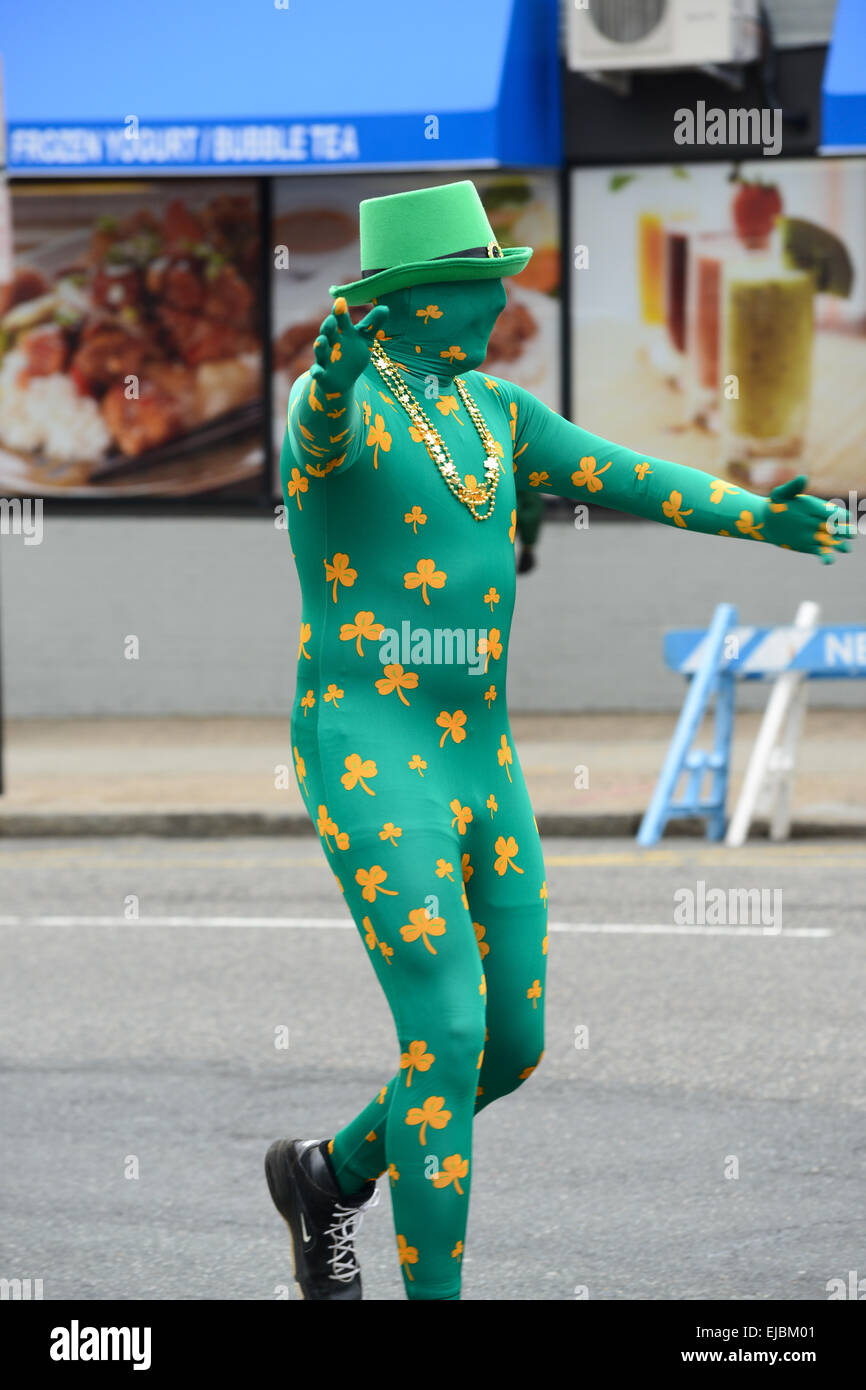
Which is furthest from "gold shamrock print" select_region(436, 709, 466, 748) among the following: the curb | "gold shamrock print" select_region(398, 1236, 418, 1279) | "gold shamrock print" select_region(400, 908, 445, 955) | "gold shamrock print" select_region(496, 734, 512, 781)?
the curb

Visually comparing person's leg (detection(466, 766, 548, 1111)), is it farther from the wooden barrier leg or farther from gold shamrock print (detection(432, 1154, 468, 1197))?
the wooden barrier leg

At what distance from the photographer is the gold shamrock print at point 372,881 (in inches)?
152

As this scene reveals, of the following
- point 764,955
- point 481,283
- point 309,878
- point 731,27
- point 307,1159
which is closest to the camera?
point 481,283

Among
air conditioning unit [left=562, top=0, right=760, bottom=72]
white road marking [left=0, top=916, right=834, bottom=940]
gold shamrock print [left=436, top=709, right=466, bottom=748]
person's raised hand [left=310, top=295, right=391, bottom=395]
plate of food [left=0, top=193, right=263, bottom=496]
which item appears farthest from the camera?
plate of food [left=0, top=193, right=263, bottom=496]

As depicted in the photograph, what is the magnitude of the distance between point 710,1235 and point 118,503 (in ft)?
40.6

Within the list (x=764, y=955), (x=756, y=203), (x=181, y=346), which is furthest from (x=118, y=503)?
(x=764, y=955)

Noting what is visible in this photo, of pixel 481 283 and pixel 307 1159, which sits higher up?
pixel 481 283

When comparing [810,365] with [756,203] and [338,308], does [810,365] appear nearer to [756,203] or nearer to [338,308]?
[756,203]

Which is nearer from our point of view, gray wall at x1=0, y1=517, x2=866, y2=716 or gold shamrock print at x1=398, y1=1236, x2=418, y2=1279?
gold shamrock print at x1=398, y1=1236, x2=418, y2=1279

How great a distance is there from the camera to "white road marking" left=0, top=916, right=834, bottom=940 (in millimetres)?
8891

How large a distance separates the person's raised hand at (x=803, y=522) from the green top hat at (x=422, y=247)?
68 centimetres

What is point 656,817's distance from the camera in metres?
11.2

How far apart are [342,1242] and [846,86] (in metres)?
12.0

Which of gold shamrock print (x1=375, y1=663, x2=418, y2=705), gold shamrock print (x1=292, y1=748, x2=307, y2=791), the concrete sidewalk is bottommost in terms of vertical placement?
the concrete sidewalk
